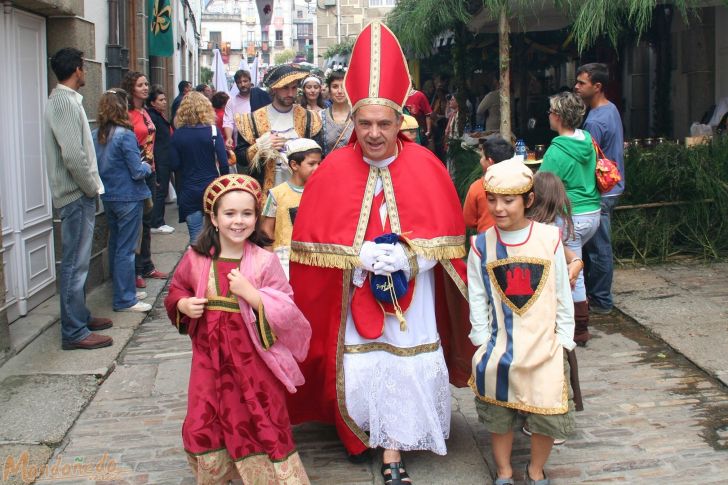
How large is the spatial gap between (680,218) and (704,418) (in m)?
3.98

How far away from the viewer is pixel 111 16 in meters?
8.73

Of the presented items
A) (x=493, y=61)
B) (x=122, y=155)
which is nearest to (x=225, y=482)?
(x=122, y=155)

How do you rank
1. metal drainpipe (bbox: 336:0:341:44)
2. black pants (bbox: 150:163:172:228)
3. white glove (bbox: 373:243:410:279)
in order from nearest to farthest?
white glove (bbox: 373:243:410:279) < black pants (bbox: 150:163:172:228) < metal drainpipe (bbox: 336:0:341:44)

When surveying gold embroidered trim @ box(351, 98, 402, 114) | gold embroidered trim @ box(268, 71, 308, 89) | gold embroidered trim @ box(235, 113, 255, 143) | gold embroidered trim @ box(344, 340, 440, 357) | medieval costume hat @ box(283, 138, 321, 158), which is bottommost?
gold embroidered trim @ box(344, 340, 440, 357)

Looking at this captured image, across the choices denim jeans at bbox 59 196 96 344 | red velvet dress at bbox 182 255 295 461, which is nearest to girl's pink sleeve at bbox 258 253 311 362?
red velvet dress at bbox 182 255 295 461

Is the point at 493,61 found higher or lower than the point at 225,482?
higher

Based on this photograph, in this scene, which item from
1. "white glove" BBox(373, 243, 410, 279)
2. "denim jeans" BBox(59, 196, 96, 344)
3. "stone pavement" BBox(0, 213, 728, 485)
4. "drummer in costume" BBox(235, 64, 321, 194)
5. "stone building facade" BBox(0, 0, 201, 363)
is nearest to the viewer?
"white glove" BBox(373, 243, 410, 279)

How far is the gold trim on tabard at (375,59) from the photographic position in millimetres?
3842

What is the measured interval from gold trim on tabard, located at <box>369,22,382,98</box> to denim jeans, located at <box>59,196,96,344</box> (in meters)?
2.88

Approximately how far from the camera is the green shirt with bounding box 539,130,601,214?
5789mm

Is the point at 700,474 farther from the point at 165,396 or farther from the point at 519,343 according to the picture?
the point at 165,396

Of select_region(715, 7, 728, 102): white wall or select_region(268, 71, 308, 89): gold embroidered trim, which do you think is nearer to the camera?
select_region(268, 71, 308, 89): gold embroidered trim

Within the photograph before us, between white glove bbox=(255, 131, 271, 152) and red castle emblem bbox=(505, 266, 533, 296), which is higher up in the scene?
white glove bbox=(255, 131, 271, 152)

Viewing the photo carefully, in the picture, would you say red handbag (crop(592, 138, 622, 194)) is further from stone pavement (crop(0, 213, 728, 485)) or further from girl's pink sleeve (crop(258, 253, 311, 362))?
girl's pink sleeve (crop(258, 253, 311, 362))
